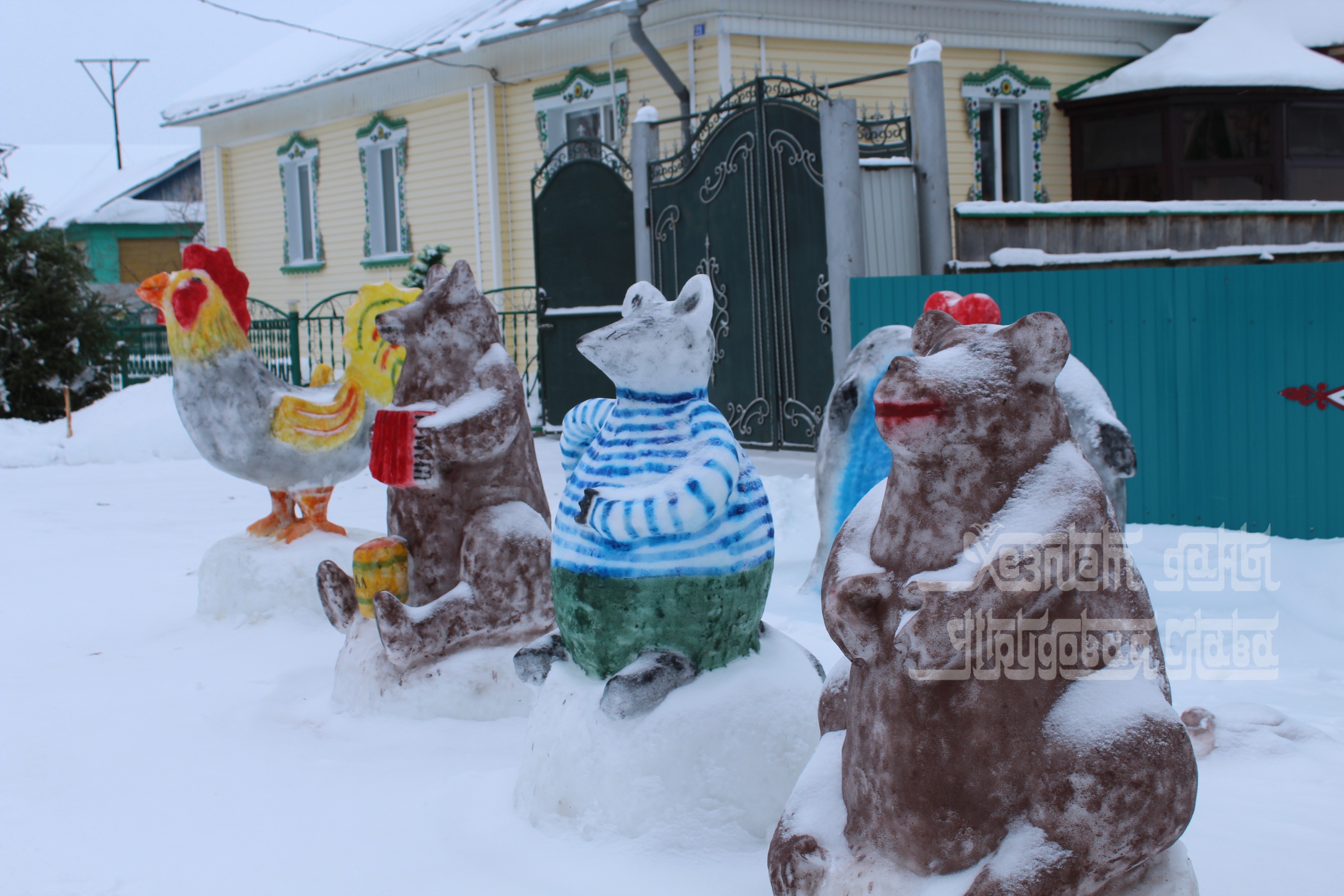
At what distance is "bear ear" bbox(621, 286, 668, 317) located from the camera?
8.82ft

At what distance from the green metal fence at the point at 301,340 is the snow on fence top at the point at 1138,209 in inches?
214

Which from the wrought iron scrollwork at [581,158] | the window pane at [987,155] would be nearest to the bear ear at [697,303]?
the wrought iron scrollwork at [581,158]

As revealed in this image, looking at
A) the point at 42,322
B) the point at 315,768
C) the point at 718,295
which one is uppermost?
the point at 42,322

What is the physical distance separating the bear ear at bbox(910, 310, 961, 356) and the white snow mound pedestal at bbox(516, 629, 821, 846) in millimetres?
936

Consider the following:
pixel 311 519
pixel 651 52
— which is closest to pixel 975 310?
pixel 311 519

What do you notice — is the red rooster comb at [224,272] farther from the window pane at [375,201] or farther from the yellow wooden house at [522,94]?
the window pane at [375,201]

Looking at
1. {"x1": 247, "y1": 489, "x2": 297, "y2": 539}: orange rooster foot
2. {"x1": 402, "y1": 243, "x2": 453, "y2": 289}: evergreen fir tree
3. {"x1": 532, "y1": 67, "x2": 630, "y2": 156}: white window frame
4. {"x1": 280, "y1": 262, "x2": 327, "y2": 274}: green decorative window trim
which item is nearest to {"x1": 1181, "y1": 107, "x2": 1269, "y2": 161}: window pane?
{"x1": 532, "y1": 67, "x2": 630, "y2": 156}: white window frame

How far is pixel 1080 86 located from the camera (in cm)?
1414

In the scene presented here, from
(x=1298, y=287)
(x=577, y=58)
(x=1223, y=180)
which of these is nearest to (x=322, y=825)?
(x=1298, y=287)

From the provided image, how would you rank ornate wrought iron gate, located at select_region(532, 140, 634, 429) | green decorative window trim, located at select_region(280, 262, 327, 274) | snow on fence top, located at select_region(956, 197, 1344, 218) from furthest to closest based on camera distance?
green decorative window trim, located at select_region(280, 262, 327, 274) < ornate wrought iron gate, located at select_region(532, 140, 634, 429) < snow on fence top, located at select_region(956, 197, 1344, 218)

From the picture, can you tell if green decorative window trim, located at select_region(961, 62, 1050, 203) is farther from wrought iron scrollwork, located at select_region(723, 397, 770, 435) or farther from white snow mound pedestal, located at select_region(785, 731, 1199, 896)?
white snow mound pedestal, located at select_region(785, 731, 1199, 896)

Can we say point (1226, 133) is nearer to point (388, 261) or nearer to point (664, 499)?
point (388, 261)

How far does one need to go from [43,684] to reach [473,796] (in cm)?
215

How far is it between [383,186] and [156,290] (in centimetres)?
1214
